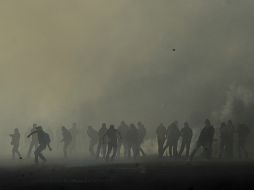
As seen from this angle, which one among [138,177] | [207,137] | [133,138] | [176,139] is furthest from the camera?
[133,138]

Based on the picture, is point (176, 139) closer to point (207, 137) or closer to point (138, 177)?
point (207, 137)

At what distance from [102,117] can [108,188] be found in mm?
89427

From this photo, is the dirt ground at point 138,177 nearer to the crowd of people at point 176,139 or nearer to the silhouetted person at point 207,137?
the silhouetted person at point 207,137

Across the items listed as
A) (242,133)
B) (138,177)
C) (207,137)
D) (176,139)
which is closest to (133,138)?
(176,139)

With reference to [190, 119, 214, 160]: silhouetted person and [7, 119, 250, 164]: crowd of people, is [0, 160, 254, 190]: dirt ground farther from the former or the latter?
[7, 119, 250, 164]: crowd of people

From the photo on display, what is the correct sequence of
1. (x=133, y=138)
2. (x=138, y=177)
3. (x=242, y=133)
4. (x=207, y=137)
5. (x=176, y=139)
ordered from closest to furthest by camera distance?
(x=138, y=177), (x=207, y=137), (x=242, y=133), (x=176, y=139), (x=133, y=138)

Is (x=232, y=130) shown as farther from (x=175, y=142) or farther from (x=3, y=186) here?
(x=3, y=186)

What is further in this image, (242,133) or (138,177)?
(242,133)

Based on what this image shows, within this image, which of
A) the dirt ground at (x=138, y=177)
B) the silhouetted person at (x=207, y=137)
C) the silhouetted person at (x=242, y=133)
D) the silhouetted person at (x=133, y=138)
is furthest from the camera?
the silhouetted person at (x=133, y=138)

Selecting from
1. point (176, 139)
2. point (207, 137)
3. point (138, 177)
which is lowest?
point (138, 177)

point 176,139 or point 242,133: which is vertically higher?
point 242,133

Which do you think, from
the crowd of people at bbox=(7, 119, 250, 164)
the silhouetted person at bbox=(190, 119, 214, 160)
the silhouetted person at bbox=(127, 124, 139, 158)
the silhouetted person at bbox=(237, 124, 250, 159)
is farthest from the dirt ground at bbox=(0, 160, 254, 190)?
the silhouetted person at bbox=(127, 124, 139, 158)

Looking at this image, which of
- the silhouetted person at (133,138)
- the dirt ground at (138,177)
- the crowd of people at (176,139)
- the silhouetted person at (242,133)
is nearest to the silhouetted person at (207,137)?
the crowd of people at (176,139)

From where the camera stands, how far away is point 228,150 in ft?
174
